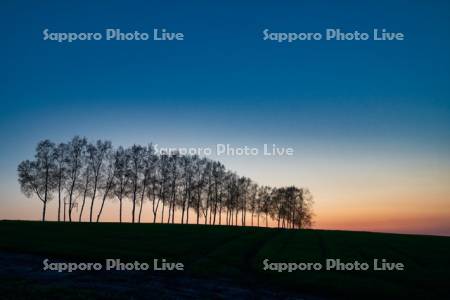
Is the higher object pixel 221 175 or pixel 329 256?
pixel 221 175

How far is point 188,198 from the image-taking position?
119 meters

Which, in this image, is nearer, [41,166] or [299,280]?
[299,280]

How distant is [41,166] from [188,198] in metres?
40.2

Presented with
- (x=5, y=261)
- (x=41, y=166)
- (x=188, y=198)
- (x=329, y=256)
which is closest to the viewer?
(x=5, y=261)

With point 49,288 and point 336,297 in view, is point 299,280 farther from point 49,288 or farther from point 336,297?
point 49,288

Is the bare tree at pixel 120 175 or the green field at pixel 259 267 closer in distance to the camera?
the green field at pixel 259 267

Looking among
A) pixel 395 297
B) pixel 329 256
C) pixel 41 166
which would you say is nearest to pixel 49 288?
pixel 395 297

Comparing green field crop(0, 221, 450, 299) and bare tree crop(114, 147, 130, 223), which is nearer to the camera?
green field crop(0, 221, 450, 299)

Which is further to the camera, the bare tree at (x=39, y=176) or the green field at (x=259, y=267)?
the bare tree at (x=39, y=176)

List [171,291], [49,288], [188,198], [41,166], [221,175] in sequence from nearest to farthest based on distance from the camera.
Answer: [49,288], [171,291], [41,166], [188,198], [221,175]

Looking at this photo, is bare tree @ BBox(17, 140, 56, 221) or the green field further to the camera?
bare tree @ BBox(17, 140, 56, 221)

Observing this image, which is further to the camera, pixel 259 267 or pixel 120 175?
pixel 120 175

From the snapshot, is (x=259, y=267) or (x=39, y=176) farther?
(x=39, y=176)

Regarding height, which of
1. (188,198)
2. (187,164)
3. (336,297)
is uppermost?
(187,164)
